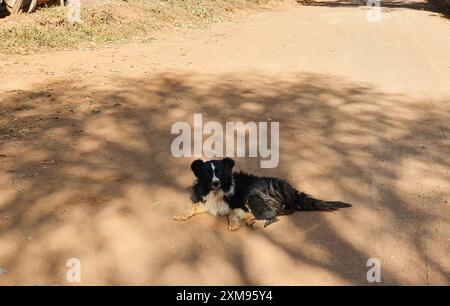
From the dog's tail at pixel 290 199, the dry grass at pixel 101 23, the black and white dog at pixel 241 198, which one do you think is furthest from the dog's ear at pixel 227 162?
the dry grass at pixel 101 23

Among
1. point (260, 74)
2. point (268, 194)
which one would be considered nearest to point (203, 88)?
point (260, 74)

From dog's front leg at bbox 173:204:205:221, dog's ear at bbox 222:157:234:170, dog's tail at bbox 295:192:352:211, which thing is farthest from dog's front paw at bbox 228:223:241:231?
dog's tail at bbox 295:192:352:211

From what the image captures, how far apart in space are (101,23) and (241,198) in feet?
43.1

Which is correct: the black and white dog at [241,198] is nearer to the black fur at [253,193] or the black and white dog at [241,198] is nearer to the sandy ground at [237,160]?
the black fur at [253,193]

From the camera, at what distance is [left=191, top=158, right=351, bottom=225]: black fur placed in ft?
16.5

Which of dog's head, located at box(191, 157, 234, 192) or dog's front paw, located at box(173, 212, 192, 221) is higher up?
dog's head, located at box(191, 157, 234, 192)

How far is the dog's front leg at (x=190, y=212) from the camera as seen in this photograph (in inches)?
199

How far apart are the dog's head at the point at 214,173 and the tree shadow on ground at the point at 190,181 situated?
0.41 m

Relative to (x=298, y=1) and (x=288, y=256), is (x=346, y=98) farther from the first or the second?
(x=298, y=1)

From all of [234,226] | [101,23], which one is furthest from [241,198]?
[101,23]

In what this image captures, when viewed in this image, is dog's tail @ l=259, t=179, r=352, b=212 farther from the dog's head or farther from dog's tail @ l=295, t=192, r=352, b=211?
the dog's head

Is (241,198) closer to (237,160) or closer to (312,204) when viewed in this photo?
(312,204)

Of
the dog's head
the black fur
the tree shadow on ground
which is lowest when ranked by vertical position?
the tree shadow on ground

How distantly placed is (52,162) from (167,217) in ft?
7.51
